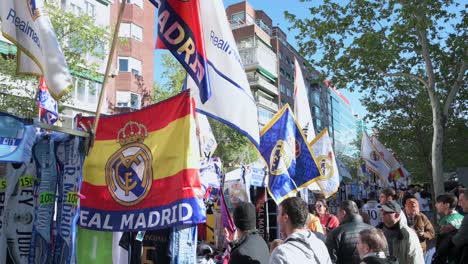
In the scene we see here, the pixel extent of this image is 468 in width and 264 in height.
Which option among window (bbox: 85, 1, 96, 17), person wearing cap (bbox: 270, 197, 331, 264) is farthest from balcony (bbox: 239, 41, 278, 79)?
person wearing cap (bbox: 270, 197, 331, 264)

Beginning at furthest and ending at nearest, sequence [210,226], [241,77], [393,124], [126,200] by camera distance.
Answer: [393,124], [210,226], [241,77], [126,200]

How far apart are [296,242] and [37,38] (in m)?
2.78

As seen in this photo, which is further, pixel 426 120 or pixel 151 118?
pixel 426 120

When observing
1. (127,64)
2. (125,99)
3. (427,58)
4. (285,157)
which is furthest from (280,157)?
(127,64)

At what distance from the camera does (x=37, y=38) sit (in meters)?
3.93

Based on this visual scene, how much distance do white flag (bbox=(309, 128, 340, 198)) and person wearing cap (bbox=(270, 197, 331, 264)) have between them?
22.9ft

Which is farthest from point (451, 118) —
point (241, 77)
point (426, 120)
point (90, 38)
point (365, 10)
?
point (241, 77)

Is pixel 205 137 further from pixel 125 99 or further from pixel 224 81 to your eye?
pixel 125 99

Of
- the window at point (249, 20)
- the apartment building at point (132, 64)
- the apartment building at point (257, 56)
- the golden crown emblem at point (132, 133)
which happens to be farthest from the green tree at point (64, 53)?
the window at point (249, 20)

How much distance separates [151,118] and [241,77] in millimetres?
1220

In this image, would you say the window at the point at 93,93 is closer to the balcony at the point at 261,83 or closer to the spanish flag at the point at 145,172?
the spanish flag at the point at 145,172

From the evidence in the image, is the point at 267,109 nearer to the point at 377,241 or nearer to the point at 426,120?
the point at 426,120

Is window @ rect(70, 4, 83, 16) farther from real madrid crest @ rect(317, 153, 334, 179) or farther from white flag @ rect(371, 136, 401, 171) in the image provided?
real madrid crest @ rect(317, 153, 334, 179)

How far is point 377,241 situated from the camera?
3.53 metres
